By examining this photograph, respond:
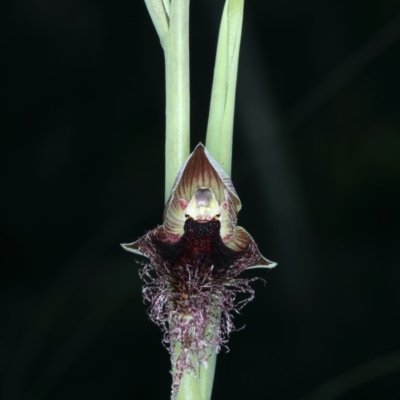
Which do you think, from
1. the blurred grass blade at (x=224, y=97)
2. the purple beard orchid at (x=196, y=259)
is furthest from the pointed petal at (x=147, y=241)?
the blurred grass blade at (x=224, y=97)

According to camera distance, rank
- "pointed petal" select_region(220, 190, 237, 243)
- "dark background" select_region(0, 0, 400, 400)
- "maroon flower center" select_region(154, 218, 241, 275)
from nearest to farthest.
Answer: "maroon flower center" select_region(154, 218, 241, 275)
"pointed petal" select_region(220, 190, 237, 243)
"dark background" select_region(0, 0, 400, 400)

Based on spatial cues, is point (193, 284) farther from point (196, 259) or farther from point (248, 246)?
point (248, 246)

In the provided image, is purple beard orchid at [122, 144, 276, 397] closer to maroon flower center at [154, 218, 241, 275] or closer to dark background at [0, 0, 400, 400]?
maroon flower center at [154, 218, 241, 275]

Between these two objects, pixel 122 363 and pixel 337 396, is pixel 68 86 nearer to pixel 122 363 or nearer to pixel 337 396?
pixel 122 363

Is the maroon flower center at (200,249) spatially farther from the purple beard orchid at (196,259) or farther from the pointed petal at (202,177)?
the pointed petal at (202,177)

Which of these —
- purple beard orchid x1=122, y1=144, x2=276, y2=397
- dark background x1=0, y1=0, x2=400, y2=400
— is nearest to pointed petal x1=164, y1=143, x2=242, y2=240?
purple beard orchid x1=122, y1=144, x2=276, y2=397

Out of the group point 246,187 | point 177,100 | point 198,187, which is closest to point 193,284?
point 198,187
